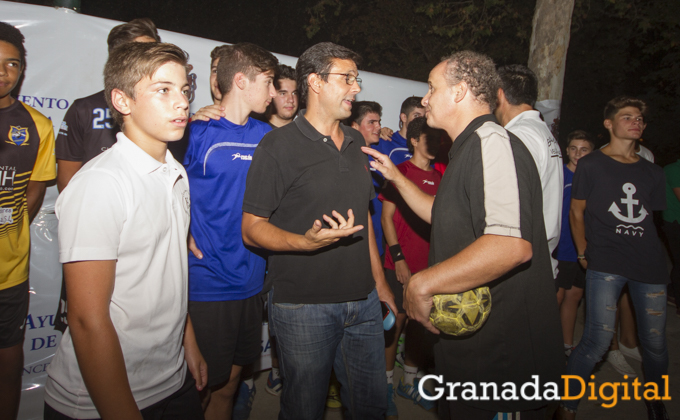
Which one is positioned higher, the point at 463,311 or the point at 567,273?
the point at 463,311

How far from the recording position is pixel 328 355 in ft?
7.89

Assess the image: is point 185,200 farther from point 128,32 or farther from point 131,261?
point 128,32

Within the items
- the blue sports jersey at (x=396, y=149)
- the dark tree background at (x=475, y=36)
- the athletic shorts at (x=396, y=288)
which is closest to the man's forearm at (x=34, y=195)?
the athletic shorts at (x=396, y=288)

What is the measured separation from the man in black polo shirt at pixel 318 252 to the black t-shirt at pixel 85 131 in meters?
1.28

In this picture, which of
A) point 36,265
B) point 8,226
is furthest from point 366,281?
point 36,265

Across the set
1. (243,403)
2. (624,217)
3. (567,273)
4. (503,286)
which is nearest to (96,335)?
(503,286)

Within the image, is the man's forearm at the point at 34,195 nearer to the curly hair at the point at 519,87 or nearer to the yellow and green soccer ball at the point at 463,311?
the yellow and green soccer ball at the point at 463,311

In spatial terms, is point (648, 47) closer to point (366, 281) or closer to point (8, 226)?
point (366, 281)

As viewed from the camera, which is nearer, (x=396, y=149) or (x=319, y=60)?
(x=319, y=60)

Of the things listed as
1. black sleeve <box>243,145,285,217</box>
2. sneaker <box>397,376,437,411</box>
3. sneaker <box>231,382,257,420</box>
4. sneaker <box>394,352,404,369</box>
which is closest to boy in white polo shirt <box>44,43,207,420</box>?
black sleeve <box>243,145,285,217</box>

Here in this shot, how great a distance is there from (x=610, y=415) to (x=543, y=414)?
2538mm

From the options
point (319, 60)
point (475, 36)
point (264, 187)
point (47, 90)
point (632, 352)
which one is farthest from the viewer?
point (475, 36)

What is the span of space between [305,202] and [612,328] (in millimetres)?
3055

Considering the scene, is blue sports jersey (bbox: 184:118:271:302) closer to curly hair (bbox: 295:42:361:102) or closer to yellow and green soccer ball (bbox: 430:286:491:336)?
curly hair (bbox: 295:42:361:102)
